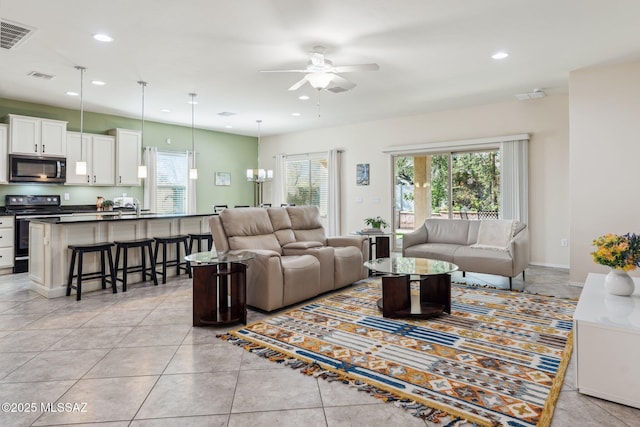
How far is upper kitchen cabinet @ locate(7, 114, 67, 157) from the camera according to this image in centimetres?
579

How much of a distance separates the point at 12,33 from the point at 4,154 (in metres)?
3.03

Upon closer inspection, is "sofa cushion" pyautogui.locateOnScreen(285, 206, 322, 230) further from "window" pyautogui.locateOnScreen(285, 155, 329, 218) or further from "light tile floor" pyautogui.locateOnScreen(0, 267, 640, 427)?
A: "window" pyautogui.locateOnScreen(285, 155, 329, 218)

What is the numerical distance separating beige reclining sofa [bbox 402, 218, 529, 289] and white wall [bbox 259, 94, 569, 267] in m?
1.23

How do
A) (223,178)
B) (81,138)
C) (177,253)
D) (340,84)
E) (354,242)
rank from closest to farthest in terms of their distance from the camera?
(340,84) < (354,242) < (177,253) < (81,138) < (223,178)

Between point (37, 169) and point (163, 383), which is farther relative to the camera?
point (37, 169)

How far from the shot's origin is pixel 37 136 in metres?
6.01

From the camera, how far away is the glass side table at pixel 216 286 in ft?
11.0

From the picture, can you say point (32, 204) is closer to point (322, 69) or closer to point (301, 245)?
point (301, 245)

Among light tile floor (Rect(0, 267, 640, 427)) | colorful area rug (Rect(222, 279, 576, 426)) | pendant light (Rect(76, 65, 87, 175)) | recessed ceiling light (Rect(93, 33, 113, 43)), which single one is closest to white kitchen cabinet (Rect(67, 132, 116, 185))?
pendant light (Rect(76, 65, 87, 175))

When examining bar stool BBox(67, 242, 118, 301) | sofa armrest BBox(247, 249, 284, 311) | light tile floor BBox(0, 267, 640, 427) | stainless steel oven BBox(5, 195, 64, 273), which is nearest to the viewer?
light tile floor BBox(0, 267, 640, 427)

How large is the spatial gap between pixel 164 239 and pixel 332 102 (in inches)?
138

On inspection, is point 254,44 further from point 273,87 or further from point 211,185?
point 211,185

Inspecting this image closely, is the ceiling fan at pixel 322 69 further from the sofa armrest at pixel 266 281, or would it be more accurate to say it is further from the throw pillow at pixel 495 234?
the throw pillow at pixel 495 234

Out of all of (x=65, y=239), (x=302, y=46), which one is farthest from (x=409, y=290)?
(x=65, y=239)
